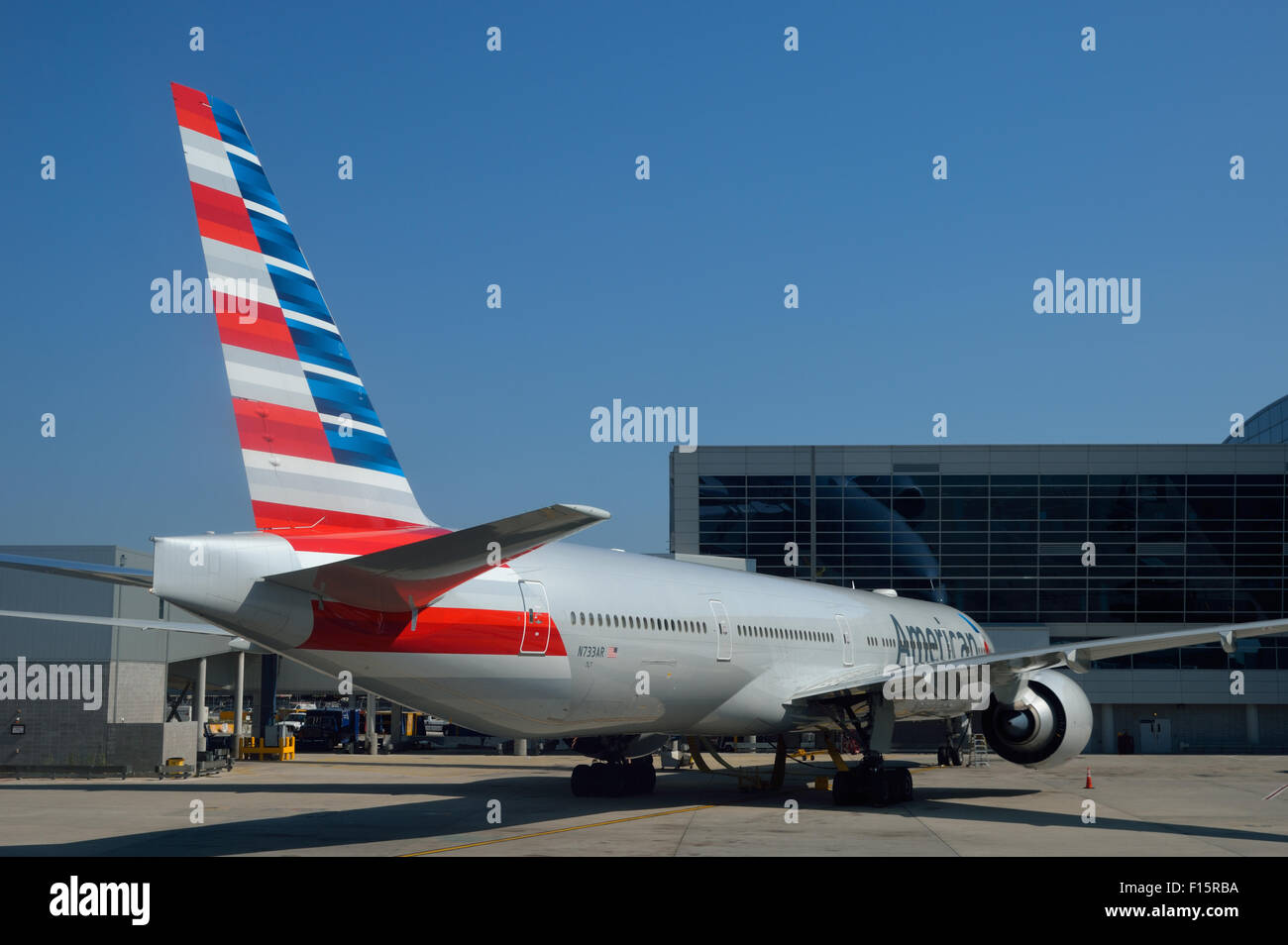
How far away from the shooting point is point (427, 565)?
39.1 feet

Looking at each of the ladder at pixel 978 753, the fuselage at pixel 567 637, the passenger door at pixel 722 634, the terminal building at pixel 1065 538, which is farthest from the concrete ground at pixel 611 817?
the terminal building at pixel 1065 538

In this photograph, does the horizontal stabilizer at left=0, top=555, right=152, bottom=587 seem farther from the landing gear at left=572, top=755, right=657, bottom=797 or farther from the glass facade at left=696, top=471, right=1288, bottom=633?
the glass facade at left=696, top=471, right=1288, bottom=633

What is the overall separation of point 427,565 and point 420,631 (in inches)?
60.0

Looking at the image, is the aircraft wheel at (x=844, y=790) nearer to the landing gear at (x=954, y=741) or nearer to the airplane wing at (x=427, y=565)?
the airplane wing at (x=427, y=565)

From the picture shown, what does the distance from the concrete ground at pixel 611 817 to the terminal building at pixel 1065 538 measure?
22120 millimetres

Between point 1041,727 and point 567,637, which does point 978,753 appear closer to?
point 1041,727

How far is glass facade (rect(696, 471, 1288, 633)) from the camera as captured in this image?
51.3 metres

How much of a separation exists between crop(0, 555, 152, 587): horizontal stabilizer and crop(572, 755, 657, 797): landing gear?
36.3ft

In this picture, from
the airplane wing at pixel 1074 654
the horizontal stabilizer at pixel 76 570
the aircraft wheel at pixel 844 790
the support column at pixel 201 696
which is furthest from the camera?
the support column at pixel 201 696

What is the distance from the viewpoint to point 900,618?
1117 inches

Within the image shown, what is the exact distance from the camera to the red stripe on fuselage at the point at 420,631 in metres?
12.4

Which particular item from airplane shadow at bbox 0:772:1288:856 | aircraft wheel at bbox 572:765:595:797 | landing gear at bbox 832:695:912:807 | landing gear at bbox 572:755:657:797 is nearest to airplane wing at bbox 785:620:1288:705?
landing gear at bbox 832:695:912:807
